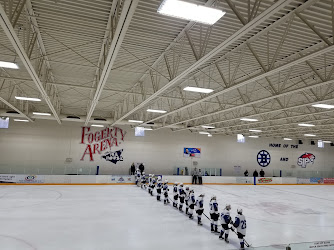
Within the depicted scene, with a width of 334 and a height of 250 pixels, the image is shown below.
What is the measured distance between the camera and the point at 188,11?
552 cm

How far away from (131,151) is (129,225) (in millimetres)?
21437

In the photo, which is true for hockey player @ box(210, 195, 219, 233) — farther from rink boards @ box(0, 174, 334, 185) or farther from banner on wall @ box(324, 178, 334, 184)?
banner on wall @ box(324, 178, 334, 184)

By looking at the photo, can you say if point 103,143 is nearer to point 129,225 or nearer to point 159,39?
point 129,225

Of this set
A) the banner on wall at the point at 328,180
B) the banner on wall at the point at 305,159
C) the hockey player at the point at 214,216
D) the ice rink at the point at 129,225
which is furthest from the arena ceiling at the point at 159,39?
the banner on wall at the point at 305,159

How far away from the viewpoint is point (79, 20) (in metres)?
8.59

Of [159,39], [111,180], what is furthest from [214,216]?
[111,180]

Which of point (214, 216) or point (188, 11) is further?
point (214, 216)

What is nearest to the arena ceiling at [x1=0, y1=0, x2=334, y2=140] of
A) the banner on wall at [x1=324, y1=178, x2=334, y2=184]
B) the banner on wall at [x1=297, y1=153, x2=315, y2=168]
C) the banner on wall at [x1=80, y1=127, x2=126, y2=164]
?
the banner on wall at [x1=80, y1=127, x2=126, y2=164]

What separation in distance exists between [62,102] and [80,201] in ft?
35.3

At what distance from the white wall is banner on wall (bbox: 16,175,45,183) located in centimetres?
49

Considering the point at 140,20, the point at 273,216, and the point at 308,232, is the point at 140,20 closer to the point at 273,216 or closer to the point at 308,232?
the point at 308,232

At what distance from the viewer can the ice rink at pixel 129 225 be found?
30.2ft

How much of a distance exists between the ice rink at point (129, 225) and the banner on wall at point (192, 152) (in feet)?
58.9

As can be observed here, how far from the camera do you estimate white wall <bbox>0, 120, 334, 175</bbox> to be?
2870cm
